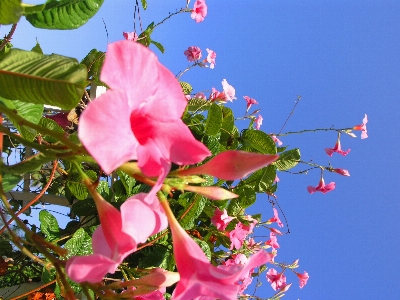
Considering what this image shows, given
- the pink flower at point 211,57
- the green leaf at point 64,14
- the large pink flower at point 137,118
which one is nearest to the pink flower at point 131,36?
the pink flower at point 211,57

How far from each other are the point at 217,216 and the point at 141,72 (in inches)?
55.9

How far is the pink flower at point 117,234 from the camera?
0.38 m

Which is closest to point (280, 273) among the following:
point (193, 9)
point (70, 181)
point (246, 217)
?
point (246, 217)

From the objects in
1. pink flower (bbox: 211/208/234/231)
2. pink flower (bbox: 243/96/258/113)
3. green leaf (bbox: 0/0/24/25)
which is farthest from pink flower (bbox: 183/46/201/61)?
green leaf (bbox: 0/0/24/25)

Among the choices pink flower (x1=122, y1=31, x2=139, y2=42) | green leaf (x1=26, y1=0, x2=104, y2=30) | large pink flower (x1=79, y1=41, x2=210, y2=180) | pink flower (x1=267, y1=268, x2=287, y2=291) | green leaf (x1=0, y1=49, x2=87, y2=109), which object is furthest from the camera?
pink flower (x1=267, y1=268, x2=287, y2=291)

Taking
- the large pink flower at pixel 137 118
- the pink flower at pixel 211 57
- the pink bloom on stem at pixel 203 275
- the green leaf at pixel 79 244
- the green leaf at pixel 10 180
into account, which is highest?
the large pink flower at pixel 137 118

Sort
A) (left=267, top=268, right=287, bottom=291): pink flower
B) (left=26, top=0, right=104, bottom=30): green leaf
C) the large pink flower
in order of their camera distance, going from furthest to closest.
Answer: (left=267, top=268, right=287, bottom=291): pink flower < (left=26, top=0, right=104, bottom=30): green leaf < the large pink flower

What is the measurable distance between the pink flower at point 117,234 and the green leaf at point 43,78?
0.13 metres

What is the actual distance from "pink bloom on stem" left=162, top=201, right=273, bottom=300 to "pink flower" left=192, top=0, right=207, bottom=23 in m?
2.17

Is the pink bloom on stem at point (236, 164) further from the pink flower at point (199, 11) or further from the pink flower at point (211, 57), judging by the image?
the pink flower at point (211, 57)

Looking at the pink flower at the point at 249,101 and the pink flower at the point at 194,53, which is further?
the pink flower at the point at 194,53

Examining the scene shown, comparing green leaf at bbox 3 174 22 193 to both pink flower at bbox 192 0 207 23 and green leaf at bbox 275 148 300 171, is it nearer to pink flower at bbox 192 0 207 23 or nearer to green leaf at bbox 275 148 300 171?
green leaf at bbox 275 148 300 171

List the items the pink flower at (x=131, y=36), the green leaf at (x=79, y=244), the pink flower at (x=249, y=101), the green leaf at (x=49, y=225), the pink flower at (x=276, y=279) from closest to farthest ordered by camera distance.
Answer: the green leaf at (x=79, y=244) → the green leaf at (x=49, y=225) → the pink flower at (x=131, y=36) → the pink flower at (x=276, y=279) → the pink flower at (x=249, y=101)

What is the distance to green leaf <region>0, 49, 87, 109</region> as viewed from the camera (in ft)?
1.50
